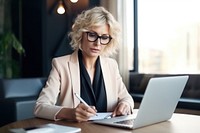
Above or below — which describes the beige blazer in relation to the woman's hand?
above

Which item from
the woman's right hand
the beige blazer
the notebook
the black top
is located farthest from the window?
the notebook

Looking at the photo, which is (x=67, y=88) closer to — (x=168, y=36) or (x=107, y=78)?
(x=107, y=78)

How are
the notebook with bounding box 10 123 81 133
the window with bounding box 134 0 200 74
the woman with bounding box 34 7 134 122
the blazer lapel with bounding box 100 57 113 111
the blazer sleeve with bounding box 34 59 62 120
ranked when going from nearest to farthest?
the notebook with bounding box 10 123 81 133
the blazer sleeve with bounding box 34 59 62 120
the woman with bounding box 34 7 134 122
the blazer lapel with bounding box 100 57 113 111
the window with bounding box 134 0 200 74

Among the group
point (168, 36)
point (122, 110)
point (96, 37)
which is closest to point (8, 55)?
point (168, 36)

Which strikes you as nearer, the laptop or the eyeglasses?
the laptop

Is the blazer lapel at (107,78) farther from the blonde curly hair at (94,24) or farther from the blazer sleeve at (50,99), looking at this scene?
the blazer sleeve at (50,99)

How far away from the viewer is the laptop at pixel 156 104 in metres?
1.31

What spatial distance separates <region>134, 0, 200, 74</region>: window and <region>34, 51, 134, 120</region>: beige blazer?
1.62 m

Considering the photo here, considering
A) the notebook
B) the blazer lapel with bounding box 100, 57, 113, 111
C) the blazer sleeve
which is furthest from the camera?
the blazer lapel with bounding box 100, 57, 113, 111

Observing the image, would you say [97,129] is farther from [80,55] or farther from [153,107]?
[80,55]

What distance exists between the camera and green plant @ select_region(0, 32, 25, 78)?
466cm

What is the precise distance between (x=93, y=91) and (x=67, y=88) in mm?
153

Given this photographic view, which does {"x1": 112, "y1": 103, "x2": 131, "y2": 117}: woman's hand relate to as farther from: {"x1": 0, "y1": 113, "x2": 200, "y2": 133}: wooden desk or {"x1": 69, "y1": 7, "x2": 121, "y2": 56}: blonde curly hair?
{"x1": 69, "y1": 7, "x2": 121, "y2": 56}: blonde curly hair

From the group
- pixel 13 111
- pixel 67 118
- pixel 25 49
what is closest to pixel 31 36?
pixel 25 49
